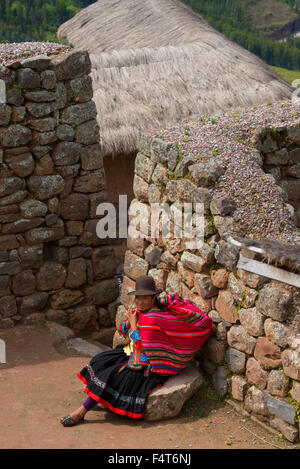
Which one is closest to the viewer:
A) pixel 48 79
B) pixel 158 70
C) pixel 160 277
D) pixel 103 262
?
pixel 160 277

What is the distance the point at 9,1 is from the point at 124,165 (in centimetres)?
625

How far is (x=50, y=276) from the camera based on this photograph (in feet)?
22.2

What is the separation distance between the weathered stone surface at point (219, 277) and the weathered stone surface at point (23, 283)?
2657mm

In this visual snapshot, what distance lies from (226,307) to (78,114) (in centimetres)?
301

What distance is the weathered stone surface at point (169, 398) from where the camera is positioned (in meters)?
4.38

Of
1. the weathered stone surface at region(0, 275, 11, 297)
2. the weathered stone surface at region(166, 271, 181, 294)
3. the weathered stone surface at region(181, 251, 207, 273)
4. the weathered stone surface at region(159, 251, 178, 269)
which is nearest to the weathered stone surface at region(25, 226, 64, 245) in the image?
the weathered stone surface at region(0, 275, 11, 297)

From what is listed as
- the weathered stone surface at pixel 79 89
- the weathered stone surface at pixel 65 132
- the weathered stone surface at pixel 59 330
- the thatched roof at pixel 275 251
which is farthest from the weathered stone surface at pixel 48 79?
the thatched roof at pixel 275 251

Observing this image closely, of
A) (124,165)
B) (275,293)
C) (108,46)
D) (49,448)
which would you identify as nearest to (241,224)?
→ (275,293)

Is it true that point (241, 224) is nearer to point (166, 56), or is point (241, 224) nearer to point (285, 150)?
point (285, 150)

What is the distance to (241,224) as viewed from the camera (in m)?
4.52

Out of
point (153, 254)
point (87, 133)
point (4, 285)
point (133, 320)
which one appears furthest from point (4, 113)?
point (133, 320)

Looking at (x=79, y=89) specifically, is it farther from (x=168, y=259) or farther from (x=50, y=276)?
(x=168, y=259)

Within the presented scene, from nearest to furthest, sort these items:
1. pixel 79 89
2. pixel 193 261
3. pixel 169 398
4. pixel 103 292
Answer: pixel 169 398 → pixel 193 261 → pixel 79 89 → pixel 103 292

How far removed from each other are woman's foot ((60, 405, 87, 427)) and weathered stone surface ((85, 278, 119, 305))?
2679mm
